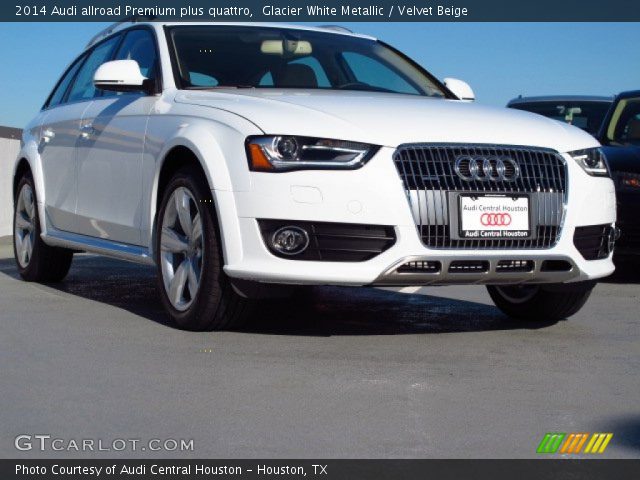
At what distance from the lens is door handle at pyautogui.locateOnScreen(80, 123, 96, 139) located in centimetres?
830

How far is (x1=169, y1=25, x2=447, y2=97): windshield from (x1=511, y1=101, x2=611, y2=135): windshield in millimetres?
7220

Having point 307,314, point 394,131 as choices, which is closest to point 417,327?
→ point 307,314

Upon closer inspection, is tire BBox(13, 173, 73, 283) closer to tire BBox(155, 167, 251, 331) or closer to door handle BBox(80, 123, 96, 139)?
door handle BBox(80, 123, 96, 139)

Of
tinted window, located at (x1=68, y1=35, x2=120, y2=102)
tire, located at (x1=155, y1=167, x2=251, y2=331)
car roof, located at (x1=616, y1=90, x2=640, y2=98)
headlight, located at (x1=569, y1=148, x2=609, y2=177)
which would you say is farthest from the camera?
car roof, located at (x1=616, y1=90, x2=640, y2=98)

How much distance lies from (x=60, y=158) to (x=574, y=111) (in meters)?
8.49

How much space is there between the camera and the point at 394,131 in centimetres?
637

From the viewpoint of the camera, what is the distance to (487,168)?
21.3 ft

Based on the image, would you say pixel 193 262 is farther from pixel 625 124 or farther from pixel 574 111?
pixel 574 111

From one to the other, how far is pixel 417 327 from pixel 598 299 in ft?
7.30

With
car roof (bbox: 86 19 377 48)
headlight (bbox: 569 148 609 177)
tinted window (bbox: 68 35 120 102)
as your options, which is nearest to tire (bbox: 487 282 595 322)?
headlight (bbox: 569 148 609 177)

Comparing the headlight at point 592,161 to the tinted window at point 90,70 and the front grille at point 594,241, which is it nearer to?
the front grille at point 594,241

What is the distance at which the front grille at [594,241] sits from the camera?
270 inches
